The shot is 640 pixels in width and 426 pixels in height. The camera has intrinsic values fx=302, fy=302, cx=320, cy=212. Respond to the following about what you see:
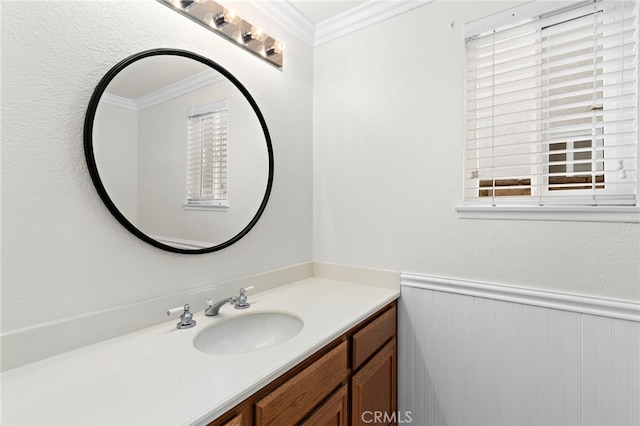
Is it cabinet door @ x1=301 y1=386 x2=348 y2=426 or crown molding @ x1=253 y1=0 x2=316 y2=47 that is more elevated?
crown molding @ x1=253 y1=0 x2=316 y2=47

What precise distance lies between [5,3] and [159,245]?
813 mm

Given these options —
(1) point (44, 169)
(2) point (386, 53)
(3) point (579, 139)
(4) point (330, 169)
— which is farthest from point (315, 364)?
(2) point (386, 53)

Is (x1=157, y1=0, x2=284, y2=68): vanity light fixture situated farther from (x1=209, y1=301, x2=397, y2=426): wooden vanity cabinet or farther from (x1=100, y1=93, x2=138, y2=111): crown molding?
(x1=209, y1=301, x2=397, y2=426): wooden vanity cabinet

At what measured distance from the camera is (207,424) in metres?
0.69

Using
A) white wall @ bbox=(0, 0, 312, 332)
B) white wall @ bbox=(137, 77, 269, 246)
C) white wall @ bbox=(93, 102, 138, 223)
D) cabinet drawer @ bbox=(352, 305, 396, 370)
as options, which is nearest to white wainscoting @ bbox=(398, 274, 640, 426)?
cabinet drawer @ bbox=(352, 305, 396, 370)

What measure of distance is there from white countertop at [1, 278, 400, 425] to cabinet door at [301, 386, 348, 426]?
0.22 m

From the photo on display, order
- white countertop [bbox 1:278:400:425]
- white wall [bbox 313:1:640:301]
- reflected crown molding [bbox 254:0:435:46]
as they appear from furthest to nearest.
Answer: reflected crown molding [bbox 254:0:435:46] → white wall [bbox 313:1:640:301] → white countertop [bbox 1:278:400:425]

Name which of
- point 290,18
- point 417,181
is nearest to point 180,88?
point 290,18

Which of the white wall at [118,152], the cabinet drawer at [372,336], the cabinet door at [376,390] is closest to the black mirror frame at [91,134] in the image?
the white wall at [118,152]

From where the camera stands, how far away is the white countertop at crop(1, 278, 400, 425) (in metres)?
0.67

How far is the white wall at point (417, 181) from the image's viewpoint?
1226mm

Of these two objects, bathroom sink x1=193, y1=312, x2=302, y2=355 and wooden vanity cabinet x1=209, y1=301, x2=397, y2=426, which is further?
bathroom sink x1=193, y1=312, x2=302, y2=355

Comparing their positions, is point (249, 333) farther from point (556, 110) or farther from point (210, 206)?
point (556, 110)

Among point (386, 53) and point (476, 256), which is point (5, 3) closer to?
point (386, 53)
